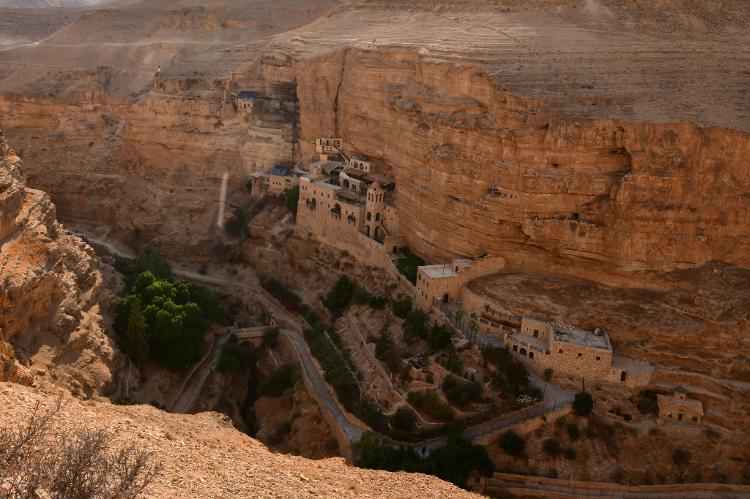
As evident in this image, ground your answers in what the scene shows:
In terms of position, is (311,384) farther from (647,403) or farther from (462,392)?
(647,403)

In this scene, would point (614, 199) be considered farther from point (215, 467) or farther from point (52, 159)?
point (52, 159)

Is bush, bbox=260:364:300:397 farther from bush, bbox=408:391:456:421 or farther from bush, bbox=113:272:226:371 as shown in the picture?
bush, bbox=408:391:456:421

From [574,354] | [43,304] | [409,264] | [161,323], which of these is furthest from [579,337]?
[43,304]

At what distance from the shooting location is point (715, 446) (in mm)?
23219

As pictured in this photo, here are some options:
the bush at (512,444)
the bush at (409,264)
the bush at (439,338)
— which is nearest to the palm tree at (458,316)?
the bush at (439,338)

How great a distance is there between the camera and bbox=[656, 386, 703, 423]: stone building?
23.6 metres

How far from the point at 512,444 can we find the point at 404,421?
3569 millimetres

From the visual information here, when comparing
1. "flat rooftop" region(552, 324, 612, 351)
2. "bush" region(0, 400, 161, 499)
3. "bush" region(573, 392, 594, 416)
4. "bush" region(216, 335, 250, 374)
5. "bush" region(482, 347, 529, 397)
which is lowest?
"bush" region(216, 335, 250, 374)

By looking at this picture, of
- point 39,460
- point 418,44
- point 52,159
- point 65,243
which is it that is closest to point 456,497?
point 39,460

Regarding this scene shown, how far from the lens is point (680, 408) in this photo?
932 inches

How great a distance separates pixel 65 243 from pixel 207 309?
7287mm

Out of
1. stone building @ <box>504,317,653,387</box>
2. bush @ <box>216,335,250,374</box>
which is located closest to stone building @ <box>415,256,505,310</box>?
stone building @ <box>504,317,653,387</box>

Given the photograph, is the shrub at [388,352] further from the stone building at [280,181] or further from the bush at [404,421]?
the stone building at [280,181]

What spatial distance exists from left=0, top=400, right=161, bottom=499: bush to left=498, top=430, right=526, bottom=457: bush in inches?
527
